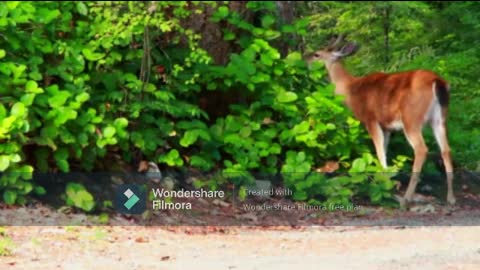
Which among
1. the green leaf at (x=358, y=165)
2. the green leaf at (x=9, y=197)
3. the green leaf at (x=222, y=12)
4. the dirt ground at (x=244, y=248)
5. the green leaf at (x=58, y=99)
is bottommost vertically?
the dirt ground at (x=244, y=248)

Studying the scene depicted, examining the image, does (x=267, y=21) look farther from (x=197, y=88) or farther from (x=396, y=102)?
(x=396, y=102)

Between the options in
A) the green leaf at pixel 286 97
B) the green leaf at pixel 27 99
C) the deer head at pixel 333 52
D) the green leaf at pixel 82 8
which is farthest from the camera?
the deer head at pixel 333 52

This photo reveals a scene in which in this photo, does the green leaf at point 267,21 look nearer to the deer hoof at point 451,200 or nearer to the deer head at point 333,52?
the deer head at point 333,52

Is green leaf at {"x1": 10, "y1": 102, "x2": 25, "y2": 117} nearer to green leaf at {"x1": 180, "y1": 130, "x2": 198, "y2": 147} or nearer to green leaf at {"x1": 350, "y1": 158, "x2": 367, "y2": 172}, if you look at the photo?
green leaf at {"x1": 180, "y1": 130, "x2": 198, "y2": 147}

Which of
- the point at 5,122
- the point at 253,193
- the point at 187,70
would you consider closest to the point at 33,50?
the point at 5,122

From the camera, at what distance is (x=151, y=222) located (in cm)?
841

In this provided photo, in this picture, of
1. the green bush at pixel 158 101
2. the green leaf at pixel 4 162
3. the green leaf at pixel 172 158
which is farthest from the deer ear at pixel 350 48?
the green leaf at pixel 4 162

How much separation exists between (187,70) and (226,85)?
0.42 meters

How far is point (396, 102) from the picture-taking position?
421 inches

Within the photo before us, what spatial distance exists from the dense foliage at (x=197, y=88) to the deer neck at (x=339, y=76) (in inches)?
8.3

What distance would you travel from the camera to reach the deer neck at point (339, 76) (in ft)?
37.2

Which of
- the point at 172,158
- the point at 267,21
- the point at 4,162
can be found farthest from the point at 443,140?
the point at 4,162

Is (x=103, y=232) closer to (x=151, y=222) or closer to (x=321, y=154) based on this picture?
(x=151, y=222)

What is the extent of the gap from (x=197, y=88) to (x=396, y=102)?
2.21 metres
